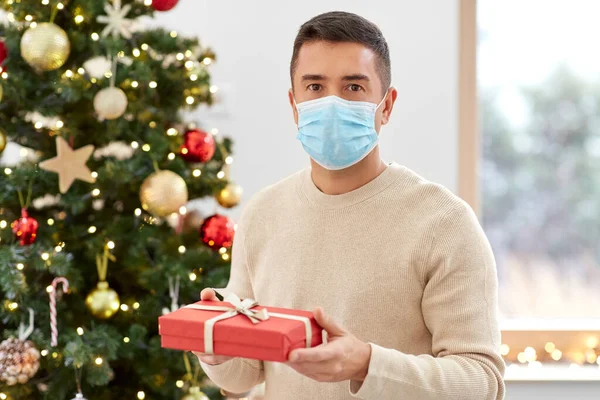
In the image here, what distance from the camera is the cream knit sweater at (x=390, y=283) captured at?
121 centimetres

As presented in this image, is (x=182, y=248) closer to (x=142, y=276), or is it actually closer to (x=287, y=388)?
(x=142, y=276)

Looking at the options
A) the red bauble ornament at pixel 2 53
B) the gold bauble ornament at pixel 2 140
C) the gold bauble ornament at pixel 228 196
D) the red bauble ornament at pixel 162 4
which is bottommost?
the gold bauble ornament at pixel 228 196

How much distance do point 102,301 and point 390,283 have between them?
1265 mm

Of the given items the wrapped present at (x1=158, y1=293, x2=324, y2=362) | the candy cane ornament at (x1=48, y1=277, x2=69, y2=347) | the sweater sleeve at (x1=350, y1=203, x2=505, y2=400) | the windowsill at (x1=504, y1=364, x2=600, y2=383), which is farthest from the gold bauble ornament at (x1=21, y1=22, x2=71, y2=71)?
the windowsill at (x1=504, y1=364, x2=600, y2=383)

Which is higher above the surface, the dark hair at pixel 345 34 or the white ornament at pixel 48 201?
the dark hair at pixel 345 34

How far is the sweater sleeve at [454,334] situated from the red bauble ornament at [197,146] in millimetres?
→ 1267

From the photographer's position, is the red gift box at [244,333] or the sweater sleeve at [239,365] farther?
the sweater sleeve at [239,365]

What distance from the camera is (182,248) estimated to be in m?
2.44

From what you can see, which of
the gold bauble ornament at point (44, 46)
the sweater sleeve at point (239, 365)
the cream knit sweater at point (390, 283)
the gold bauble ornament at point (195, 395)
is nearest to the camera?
the cream knit sweater at point (390, 283)

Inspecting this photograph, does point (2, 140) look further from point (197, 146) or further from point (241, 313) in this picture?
point (241, 313)

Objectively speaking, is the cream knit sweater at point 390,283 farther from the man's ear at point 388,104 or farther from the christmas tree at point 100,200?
the christmas tree at point 100,200

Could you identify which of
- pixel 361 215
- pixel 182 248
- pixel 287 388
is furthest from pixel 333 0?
pixel 287 388

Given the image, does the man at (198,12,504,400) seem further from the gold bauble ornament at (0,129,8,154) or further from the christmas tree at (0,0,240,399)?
the gold bauble ornament at (0,129,8,154)

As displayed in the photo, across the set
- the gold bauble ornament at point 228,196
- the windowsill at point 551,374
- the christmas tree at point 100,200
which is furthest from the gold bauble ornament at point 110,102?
the windowsill at point 551,374
